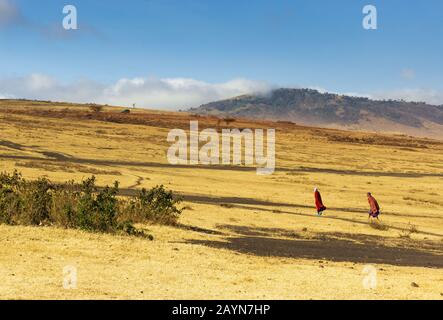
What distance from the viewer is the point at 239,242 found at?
19328mm

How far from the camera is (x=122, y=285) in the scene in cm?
1179

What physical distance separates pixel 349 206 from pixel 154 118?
277 feet

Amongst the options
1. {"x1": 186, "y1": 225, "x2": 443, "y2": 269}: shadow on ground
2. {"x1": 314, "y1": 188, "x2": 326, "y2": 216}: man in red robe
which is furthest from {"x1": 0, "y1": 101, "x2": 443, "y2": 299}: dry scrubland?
{"x1": 314, "y1": 188, "x2": 326, "y2": 216}: man in red robe

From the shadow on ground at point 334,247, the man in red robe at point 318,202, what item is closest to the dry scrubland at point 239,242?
the shadow on ground at point 334,247

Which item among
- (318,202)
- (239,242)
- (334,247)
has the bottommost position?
(334,247)

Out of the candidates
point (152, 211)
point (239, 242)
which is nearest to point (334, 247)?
point (239, 242)

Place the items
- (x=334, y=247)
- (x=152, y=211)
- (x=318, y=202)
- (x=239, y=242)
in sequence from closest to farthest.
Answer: (x=239, y=242) < (x=334, y=247) < (x=152, y=211) < (x=318, y=202)

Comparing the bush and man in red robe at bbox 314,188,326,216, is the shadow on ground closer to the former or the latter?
the bush

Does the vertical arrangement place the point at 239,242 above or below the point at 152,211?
below

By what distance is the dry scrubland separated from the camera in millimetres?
12099

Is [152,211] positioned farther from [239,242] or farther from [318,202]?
[318,202]
